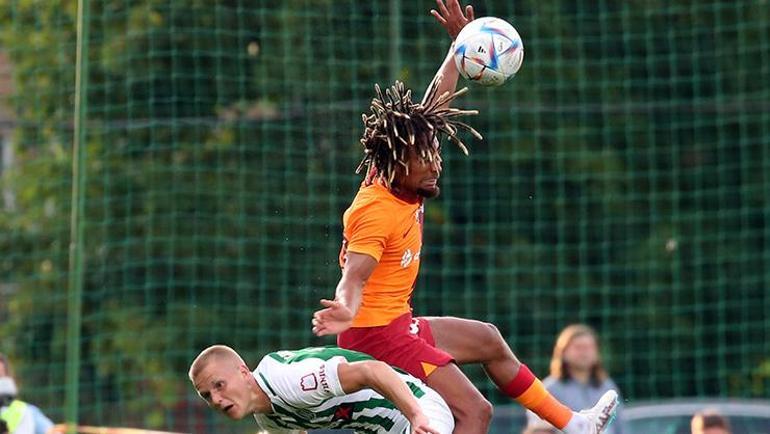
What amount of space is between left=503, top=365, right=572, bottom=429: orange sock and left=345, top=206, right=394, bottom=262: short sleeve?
97cm

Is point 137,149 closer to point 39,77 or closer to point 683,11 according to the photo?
point 39,77

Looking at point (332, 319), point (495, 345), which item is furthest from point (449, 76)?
point (332, 319)

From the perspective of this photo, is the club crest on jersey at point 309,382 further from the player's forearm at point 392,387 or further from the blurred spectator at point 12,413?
the blurred spectator at point 12,413

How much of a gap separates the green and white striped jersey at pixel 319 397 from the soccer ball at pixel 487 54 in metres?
1.41

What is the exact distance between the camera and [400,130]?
772cm

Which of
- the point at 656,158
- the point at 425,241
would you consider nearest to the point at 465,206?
the point at 425,241

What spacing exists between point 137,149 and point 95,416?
2.15 metres

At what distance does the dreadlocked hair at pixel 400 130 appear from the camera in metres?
7.67

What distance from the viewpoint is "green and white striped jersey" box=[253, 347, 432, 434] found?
728cm

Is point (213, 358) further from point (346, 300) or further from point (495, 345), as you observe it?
point (495, 345)

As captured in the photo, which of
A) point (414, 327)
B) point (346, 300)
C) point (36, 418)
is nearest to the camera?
point (346, 300)

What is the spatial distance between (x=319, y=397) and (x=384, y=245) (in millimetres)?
670

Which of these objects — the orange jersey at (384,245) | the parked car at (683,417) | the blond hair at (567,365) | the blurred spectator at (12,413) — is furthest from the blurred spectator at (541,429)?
the blurred spectator at (12,413)

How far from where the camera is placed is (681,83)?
621 inches
